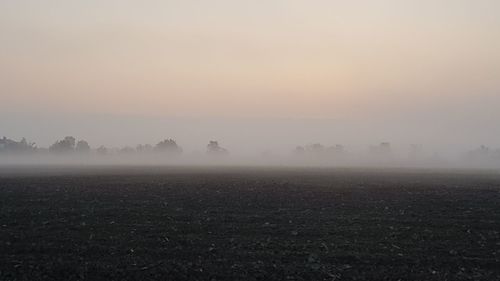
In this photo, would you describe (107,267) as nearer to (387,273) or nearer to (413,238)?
(387,273)

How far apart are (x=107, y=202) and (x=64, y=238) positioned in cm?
1148

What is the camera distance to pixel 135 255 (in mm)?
15266

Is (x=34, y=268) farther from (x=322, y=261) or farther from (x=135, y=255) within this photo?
(x=322, y=261)

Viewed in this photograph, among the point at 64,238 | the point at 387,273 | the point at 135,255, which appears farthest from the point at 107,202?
the point at 387,273

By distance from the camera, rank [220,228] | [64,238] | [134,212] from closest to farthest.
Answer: [64,238], [220,228], [134,212]

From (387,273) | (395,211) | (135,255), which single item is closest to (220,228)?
(135,255)

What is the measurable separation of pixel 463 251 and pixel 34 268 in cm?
1351

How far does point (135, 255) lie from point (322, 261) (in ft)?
19.3

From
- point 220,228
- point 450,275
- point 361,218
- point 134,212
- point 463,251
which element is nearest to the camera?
point 450,275

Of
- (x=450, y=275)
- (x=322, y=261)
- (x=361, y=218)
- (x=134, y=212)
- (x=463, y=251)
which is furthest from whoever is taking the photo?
(x=134, y=212)

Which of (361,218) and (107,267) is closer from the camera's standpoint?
(107,267)

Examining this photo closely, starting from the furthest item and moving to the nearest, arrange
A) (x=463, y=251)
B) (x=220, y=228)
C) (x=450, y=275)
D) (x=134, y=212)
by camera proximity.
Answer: (x=134, y=212)
(x=220, y=228)
(x=463, y=251)
(x=450, y=275)

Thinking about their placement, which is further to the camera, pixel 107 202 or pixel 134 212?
pixel 107 202

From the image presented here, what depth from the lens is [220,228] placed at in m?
20.2
